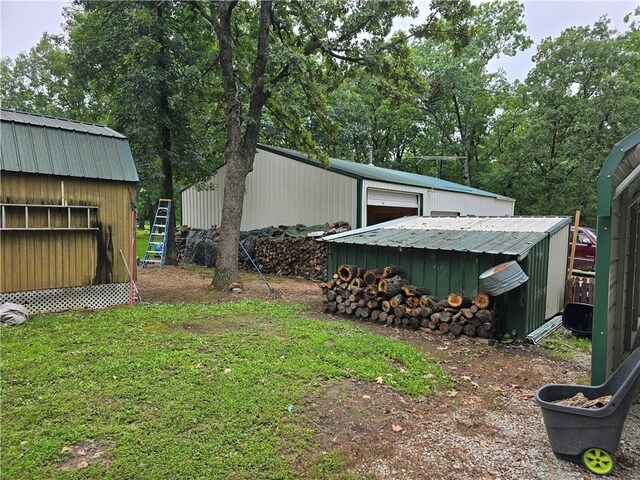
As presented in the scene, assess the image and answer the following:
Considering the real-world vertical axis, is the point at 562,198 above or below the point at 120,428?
above

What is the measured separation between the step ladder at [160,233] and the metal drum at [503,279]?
10.9 m

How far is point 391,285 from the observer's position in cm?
659

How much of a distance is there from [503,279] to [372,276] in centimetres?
225

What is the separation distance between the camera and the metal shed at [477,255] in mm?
5859

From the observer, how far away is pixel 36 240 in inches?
241

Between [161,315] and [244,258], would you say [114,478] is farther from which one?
[244,258]

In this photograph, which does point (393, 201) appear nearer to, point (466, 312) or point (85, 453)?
point (466, 312)

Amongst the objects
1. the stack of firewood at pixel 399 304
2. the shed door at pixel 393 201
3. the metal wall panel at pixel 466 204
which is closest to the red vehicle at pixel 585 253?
the metal wall panel at pixel 466 204

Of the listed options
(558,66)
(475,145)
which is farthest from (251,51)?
(475,145)

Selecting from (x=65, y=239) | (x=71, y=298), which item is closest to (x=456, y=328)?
(x=71, y=298)

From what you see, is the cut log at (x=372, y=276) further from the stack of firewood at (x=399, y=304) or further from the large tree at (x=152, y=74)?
the large tree at (x=152, y=74)

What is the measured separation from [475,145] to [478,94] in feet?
11.6

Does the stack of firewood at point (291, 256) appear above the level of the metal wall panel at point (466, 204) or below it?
below

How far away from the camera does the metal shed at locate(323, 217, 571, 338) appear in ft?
19.2
